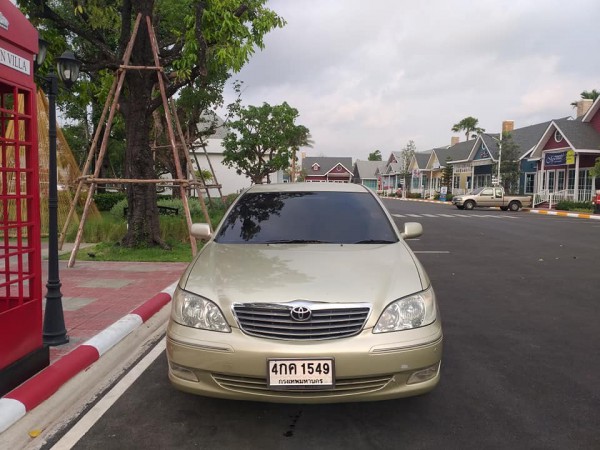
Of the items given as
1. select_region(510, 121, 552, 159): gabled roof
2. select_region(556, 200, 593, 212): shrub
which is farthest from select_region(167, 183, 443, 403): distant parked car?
select_region(510, 121, 552, 159): gabled roof

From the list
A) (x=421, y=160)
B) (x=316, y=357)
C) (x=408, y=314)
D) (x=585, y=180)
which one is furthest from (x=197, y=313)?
(x=421, y=160)

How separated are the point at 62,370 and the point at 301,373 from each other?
222 cm

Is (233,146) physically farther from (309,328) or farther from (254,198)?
(309,328)

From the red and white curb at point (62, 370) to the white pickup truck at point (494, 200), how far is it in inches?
1250

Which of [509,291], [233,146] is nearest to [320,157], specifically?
[233,146]

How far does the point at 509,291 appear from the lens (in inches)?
304

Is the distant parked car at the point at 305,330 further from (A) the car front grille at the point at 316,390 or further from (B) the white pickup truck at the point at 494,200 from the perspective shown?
(B) the white pickup truck at the point at 494,200

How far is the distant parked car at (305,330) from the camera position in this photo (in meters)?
3.03

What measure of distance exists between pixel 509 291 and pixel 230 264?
18.1 feet

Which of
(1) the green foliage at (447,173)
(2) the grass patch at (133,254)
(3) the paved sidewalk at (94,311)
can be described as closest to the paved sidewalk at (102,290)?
(3) the paved sidewalk at (94,311)

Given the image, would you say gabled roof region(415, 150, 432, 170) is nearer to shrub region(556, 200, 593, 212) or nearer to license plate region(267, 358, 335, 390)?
shrub region(556, 200, 593, 212)

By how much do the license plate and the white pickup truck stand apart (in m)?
33.6

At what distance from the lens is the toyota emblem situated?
3094mm

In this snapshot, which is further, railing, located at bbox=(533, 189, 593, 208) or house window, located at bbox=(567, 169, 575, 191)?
house window, located at bbox=(567, 169, 575, 191)
